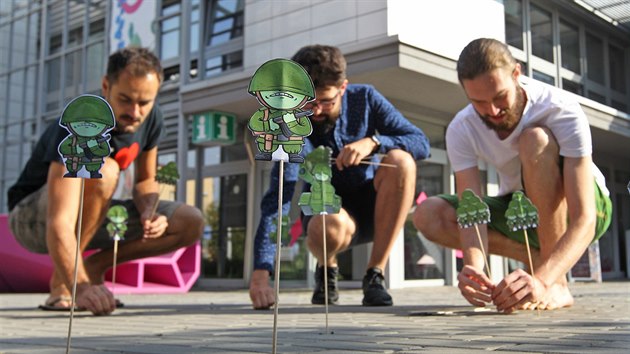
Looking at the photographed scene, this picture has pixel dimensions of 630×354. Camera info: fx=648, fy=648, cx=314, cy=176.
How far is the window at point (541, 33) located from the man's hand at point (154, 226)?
2308 millimetres

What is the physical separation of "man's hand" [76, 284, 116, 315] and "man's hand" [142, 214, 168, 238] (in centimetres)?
54

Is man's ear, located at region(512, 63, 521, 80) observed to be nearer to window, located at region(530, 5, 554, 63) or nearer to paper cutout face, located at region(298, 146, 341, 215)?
paper cutout face, located at region(298, 146, 341, 215)

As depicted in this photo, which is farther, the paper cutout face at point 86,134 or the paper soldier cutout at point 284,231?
the paper soldier cutout at point 284,231

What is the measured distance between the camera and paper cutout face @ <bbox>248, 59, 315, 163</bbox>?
1303mm

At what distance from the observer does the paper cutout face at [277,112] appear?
4.27ft

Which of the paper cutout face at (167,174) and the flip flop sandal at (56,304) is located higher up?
the paper cutout face at (167,174)

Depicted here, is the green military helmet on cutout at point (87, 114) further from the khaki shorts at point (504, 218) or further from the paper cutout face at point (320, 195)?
the khaki shorts at point (504, 218)

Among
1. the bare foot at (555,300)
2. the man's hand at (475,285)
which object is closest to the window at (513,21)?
the bare foot at (555,300)

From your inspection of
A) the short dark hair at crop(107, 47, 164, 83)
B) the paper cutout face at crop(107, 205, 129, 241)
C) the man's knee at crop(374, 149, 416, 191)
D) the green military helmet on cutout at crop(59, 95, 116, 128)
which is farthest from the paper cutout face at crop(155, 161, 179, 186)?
the green military helmet on cutout at crop(59, 95, 116, 128)

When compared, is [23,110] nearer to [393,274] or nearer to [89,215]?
[393,274]

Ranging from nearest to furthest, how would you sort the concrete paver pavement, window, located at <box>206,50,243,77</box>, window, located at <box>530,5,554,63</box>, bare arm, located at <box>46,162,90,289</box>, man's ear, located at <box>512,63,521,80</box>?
1. the concrete paver pavement
2. man's ear, located at <box>512,63,521,80</box>
3. bare arm, located at <box>46,162,90,289</box>
4. window, located at <box>530,5,554,63</box>
5. window, located at <box>206,50,243,77</box>

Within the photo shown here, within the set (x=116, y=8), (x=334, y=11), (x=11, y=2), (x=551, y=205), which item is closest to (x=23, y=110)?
(x=11, y=2)

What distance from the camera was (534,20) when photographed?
3.81 meters

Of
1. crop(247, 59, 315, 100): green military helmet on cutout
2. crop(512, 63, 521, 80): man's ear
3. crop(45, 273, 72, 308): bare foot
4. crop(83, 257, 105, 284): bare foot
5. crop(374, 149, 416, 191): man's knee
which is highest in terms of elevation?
crop(512, 63, 521, 80): man's ear
